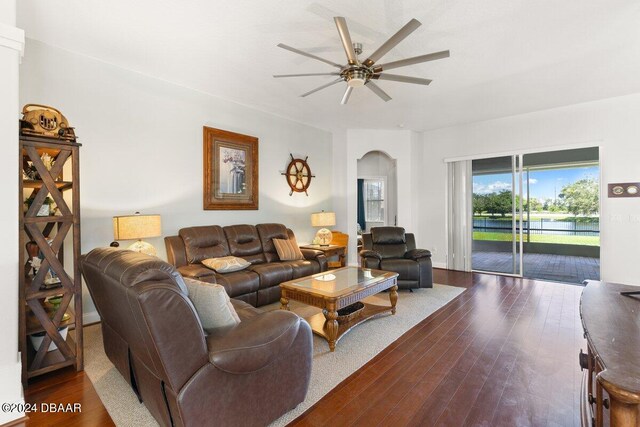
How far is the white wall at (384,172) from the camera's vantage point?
7.48 m

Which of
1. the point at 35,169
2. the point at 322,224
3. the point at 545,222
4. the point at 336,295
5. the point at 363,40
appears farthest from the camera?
the point at 545,222

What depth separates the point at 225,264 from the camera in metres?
3.62

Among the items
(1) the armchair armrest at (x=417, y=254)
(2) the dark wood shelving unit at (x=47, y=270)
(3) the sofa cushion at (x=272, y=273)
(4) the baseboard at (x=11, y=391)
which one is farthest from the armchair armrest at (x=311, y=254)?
(4) the baseboard at (x=11, y=391)

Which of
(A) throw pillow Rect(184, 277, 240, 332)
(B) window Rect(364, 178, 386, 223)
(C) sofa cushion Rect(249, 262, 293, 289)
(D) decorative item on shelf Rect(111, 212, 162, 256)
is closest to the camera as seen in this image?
(A) throw pillow Rect(184, 277, 240, 332)

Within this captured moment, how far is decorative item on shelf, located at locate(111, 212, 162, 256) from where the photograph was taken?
315 centimetres

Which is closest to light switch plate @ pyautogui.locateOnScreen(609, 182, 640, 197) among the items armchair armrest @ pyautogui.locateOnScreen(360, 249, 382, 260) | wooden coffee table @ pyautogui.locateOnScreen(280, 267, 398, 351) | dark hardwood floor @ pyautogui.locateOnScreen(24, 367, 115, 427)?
armchair armrest @ pyautogui.locateOnScreen(360, 249, 382, 260)

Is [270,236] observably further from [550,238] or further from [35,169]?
[550,238]

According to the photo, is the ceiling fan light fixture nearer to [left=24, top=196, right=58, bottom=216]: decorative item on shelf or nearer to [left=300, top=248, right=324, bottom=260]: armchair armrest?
[left=300, top=248, right=324, bottom=260]: armchair armrest

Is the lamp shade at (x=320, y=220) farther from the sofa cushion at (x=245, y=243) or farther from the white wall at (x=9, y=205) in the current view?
the white wall at (x=9, y=205)

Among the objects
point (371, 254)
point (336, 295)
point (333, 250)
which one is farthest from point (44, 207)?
point (333, 250)

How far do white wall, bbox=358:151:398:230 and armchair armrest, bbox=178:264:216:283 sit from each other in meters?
5.05

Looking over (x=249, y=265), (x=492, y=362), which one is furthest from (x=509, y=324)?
(x=249, y=265)

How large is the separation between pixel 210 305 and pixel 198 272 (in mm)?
1894

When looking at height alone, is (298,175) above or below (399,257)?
above
